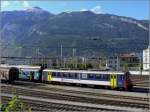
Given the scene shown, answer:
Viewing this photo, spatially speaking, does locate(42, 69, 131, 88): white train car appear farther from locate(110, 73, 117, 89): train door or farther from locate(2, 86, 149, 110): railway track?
locate(2, 86, 149, 110): railway track

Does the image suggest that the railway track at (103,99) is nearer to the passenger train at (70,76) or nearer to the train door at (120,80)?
the train door at (120,80)

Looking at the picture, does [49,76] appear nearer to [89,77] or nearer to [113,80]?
[89,77]

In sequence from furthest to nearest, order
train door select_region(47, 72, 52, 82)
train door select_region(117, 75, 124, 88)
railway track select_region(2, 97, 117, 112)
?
train door select_region(47, 72, 52, 82) → train door select_region(117, 75, 124, 88) → railway track select_region(2, 97, 117, 112)

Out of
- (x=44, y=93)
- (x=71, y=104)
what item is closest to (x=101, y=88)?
(x=44, y=93)

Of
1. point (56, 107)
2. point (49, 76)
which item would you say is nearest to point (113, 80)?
point (49, 76)

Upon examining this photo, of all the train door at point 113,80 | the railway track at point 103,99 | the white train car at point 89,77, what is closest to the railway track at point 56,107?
Result: the railway track at point 103,99

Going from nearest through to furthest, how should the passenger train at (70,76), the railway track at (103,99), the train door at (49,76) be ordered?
the railway track at (103,99)
the passenger train at (70,76)
the train door at (49,76)

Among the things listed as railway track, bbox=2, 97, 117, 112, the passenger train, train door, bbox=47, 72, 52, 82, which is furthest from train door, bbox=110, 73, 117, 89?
railway track, bbox=2, 97, 117, 112

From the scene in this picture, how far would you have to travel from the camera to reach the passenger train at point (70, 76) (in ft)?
135

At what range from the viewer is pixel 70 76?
45.7 metres

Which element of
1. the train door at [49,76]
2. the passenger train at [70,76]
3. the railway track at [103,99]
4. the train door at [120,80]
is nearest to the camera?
the railway track at [103,99]

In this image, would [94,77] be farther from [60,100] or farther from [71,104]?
[71,104]

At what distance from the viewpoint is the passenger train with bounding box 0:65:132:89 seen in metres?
41.2

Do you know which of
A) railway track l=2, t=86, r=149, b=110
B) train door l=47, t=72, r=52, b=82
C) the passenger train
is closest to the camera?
railway track l=2, t=86, r=149, b=110
